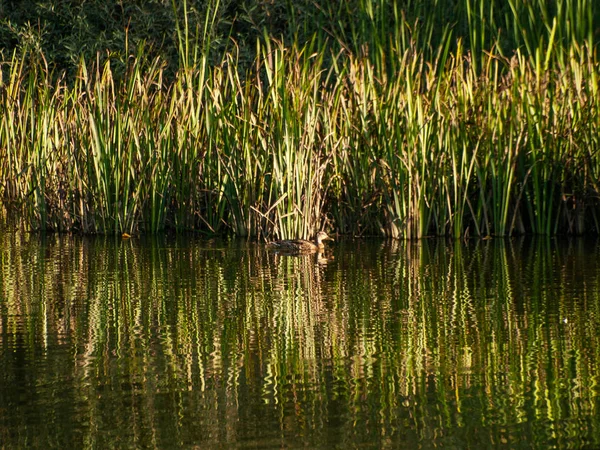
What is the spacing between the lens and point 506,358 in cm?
406

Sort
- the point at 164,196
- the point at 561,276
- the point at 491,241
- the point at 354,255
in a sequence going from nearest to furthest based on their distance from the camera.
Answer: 1. the point at 561,276
2. the point at 354,255
3. the point at 491,241
4. the point at 164,196

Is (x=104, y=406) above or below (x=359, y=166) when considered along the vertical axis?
below

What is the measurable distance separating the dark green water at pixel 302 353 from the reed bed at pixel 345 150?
4.32 feet

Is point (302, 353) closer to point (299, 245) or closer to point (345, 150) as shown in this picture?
point (299, 245)

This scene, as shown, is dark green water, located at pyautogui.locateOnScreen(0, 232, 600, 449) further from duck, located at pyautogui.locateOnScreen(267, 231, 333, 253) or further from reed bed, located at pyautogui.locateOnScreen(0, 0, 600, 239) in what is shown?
reed bed, located at pyautogui.locateOnScreen(0, 0, 600, 239)

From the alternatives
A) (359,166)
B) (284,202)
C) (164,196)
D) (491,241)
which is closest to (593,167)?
(491,241)

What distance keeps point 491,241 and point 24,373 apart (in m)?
4.95

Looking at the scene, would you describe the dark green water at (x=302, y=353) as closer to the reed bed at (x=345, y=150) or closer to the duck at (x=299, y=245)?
the duck at (x=299, y=245)

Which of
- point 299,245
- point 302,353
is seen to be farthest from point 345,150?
point 302,353

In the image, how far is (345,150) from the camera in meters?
8.58

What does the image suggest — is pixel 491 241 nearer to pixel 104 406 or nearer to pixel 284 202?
pixel 284 202

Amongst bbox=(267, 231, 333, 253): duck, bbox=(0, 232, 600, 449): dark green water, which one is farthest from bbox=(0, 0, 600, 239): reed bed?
bbox=(0, 232, 600, 449): dark green water

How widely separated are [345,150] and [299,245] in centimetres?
116

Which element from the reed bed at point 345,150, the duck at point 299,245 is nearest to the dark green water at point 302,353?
the duck at point 299,245
